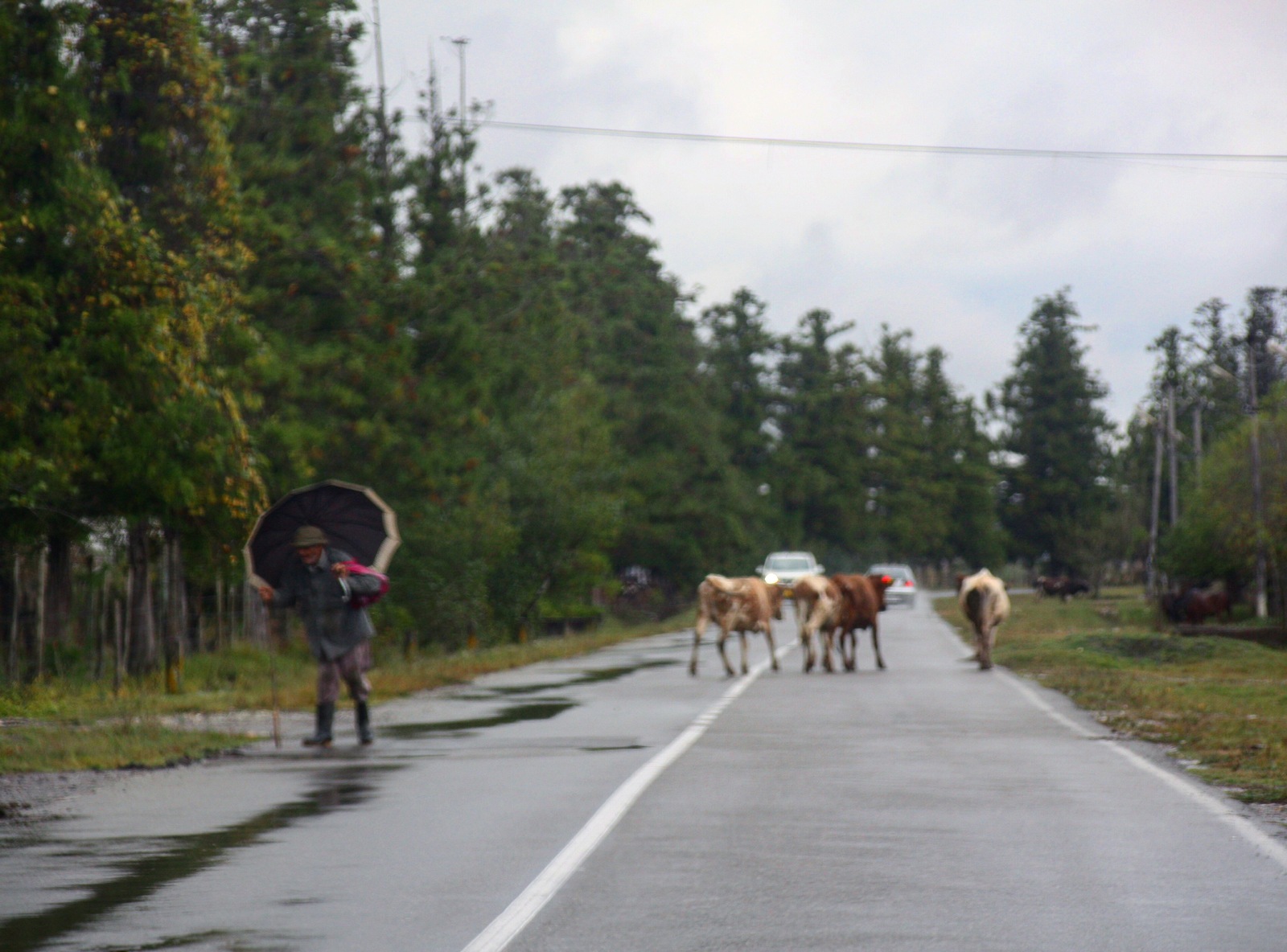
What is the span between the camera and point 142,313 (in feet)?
68.8

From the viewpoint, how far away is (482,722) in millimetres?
18688

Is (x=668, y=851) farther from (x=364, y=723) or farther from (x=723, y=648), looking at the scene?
(x=723, y=648)

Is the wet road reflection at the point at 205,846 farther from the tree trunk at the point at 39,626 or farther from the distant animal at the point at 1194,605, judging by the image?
the distant animal at the point at 1194,605

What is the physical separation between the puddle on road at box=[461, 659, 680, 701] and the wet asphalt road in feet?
21.1

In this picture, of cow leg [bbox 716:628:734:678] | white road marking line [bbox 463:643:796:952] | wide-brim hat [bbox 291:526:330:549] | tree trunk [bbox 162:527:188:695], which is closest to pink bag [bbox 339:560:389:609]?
wide-brim hat [bbox 291:526:330:549]

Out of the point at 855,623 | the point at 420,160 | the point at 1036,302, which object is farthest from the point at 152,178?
the point at 1036,302

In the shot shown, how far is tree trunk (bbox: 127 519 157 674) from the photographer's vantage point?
81.3 ft

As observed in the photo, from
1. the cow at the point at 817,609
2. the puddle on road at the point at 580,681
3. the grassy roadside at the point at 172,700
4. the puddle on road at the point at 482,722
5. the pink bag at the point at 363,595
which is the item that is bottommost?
the puddle on road at the point at 482,722

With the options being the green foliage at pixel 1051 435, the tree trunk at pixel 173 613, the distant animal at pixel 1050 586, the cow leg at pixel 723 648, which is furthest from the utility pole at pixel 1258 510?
the green foliage at pixel 1051 435

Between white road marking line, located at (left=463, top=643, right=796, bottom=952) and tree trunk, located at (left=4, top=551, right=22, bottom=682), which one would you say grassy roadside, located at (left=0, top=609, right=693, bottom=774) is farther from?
white road marking line, located at (left=463, top=643, right=796, bottom=952)

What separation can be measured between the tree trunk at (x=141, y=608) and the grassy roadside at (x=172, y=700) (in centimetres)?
67

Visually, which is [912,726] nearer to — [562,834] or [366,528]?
[366,528]

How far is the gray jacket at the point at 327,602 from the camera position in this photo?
15758mm

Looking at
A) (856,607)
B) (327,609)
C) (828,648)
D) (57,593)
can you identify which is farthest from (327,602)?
(856,607)
